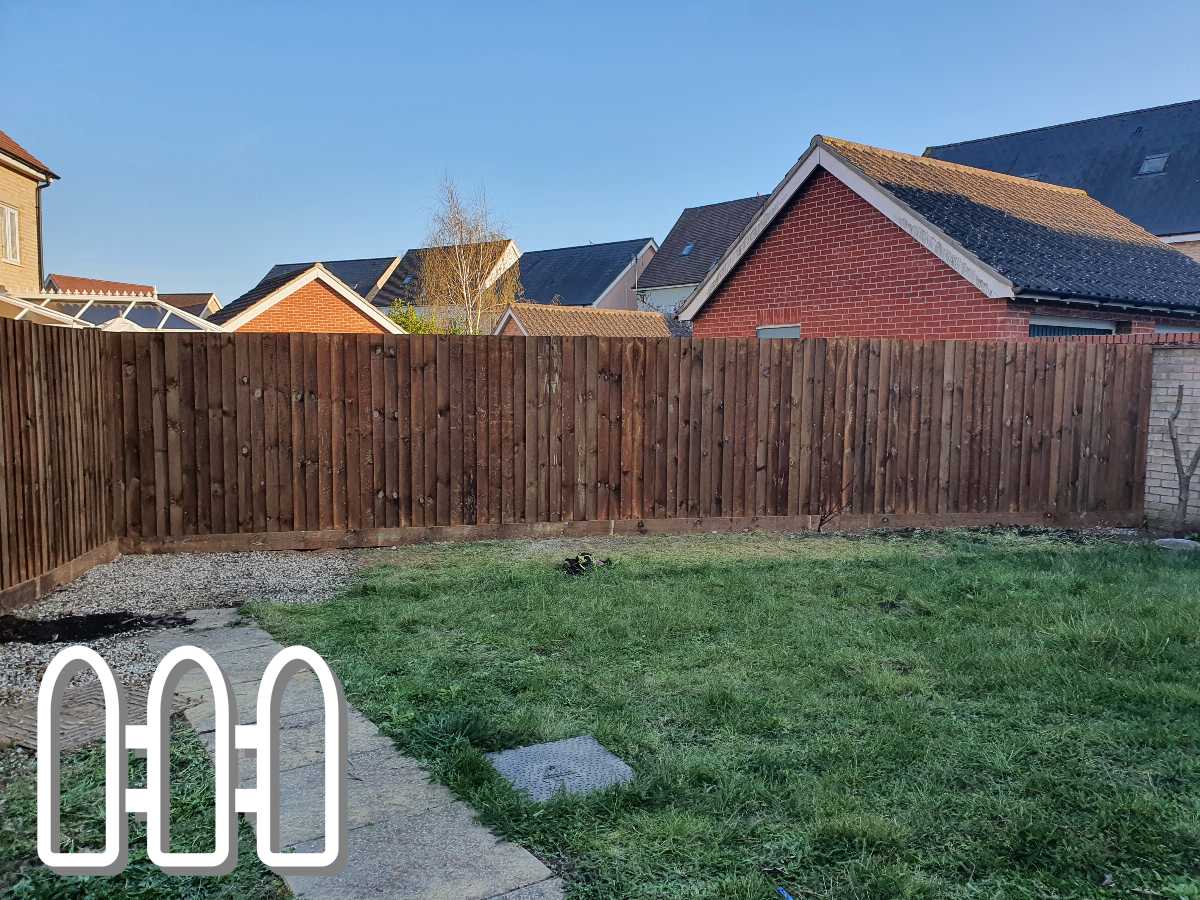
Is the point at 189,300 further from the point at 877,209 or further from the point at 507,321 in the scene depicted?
the point at 877,209

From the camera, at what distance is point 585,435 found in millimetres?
8883

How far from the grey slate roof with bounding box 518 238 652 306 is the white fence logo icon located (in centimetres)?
4149

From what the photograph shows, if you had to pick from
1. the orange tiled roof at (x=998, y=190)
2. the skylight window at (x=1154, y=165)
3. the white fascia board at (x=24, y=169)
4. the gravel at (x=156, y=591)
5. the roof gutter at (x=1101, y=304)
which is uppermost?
the skylight window at (x=1154, y=165)

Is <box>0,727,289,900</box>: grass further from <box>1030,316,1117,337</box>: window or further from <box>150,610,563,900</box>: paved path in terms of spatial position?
<box>1030,316,1117,337</box>: window

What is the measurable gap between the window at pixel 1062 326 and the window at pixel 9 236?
2357 centimetres

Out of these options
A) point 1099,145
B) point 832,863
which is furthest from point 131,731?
point 1099,145

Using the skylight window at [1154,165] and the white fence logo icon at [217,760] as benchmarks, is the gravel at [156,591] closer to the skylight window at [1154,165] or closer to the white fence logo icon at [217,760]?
the white fence logo icon at [217,760]

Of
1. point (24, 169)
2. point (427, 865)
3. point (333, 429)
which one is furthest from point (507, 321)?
point (427, 865)

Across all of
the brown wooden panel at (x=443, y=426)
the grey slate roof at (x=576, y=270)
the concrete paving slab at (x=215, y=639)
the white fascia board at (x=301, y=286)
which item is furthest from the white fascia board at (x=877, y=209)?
the grey slate roof at (x=576, y=270)

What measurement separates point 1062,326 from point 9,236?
24281 mm

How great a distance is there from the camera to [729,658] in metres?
4.91

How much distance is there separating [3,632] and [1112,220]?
18476 millimetres

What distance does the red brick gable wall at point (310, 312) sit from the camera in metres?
28.6

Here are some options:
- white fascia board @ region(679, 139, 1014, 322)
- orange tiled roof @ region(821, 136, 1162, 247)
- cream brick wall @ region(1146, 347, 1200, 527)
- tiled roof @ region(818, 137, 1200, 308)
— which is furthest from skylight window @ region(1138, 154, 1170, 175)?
cream brick wall @ region(1146, 347, 1200, 527)
